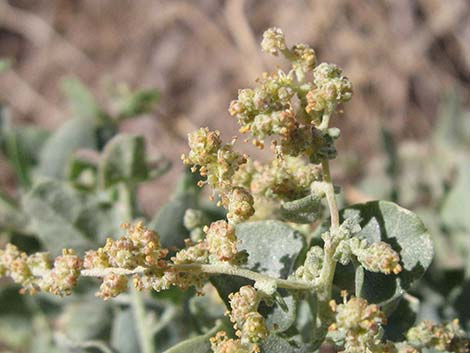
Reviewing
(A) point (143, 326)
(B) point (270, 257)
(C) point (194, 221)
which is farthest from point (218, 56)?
(B) point (270, 257)

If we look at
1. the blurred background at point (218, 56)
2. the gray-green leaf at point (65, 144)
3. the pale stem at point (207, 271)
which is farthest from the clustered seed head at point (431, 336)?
the blurred background at point (218, 56)

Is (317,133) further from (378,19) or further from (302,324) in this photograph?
(378,19)

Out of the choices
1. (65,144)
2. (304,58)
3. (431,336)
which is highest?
(65,144)

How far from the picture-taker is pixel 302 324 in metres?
1.89

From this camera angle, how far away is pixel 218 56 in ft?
15.6

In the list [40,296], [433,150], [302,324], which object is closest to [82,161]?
[40,296]

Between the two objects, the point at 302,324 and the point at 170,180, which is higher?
the point at 170,180

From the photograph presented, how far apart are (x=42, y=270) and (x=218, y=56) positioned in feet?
11.1

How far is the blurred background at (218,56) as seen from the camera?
14.3 feet

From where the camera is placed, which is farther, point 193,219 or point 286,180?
point 193,219

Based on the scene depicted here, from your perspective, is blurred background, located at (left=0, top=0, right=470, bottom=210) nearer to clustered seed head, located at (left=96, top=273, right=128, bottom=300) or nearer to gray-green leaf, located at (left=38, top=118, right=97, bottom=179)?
gray-green leaf, located at (left=38, top=118, right=97, bottom=179)

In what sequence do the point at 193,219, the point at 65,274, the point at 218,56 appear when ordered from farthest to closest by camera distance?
1. the point at 218,56
2. the point at 193,219
3. the point at 65,274

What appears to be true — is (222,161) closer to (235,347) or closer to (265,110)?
(265,110)

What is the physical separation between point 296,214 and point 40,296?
4.87 feet
